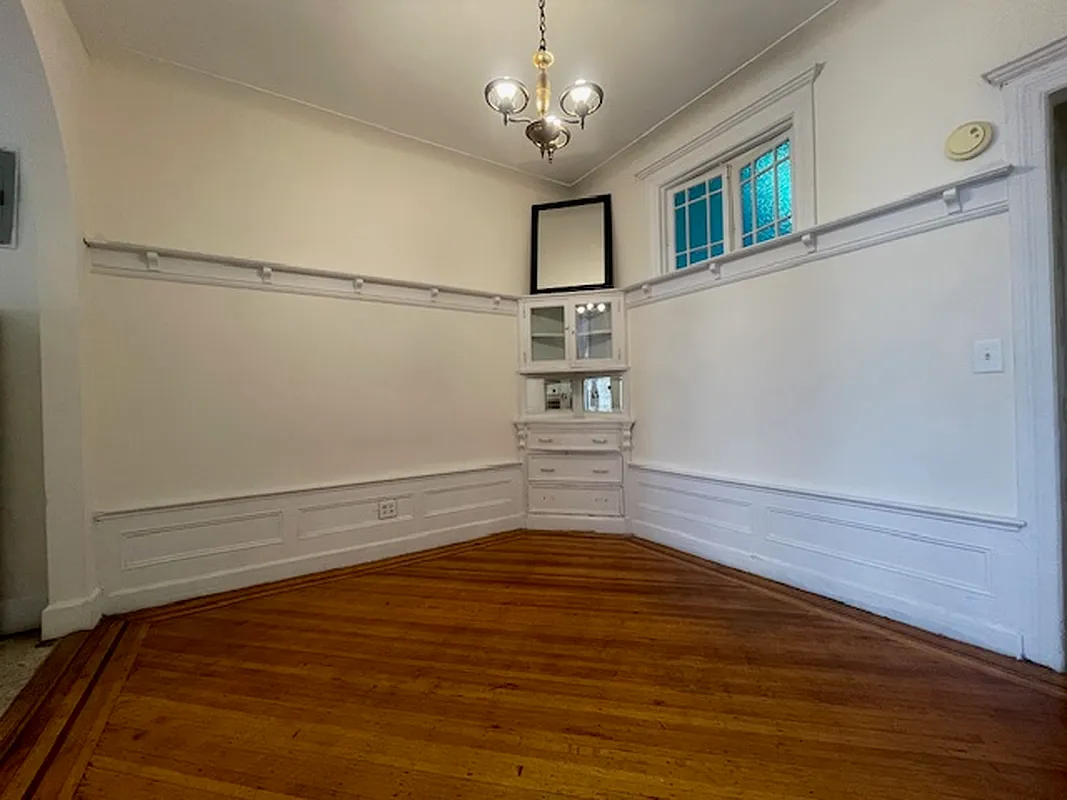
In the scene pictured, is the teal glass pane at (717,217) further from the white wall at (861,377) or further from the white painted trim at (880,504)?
the white painted trim at (880,504)

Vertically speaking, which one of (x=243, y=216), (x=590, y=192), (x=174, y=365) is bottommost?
(x=174, y=365)

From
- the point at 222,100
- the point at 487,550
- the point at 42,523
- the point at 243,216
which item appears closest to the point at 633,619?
the point at 487,550

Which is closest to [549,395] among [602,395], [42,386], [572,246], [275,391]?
[602,395]

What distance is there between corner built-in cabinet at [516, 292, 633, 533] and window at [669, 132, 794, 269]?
0.80m

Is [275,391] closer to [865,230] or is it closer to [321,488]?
[321,488]

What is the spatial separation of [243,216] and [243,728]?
3118 mm

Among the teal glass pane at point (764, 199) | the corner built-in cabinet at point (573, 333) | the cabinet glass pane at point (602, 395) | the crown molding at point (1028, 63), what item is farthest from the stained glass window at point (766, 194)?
the cabinet glass pane at point (602, 395)

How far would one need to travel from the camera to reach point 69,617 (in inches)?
104

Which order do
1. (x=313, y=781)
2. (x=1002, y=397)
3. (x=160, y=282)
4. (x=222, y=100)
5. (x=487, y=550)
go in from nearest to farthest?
(x=313, y=781) < (x=1002, y=397) < (x=160, y=282) < (x=222, y=100) < (x=487, y=550)

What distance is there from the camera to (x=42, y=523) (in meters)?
2.76

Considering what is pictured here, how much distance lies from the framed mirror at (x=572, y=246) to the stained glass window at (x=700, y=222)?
0.69 meters

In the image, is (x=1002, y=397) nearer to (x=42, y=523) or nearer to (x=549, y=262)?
(x=549, y=262)

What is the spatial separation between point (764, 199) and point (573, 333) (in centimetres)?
185

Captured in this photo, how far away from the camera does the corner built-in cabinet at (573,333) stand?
4461 mm
